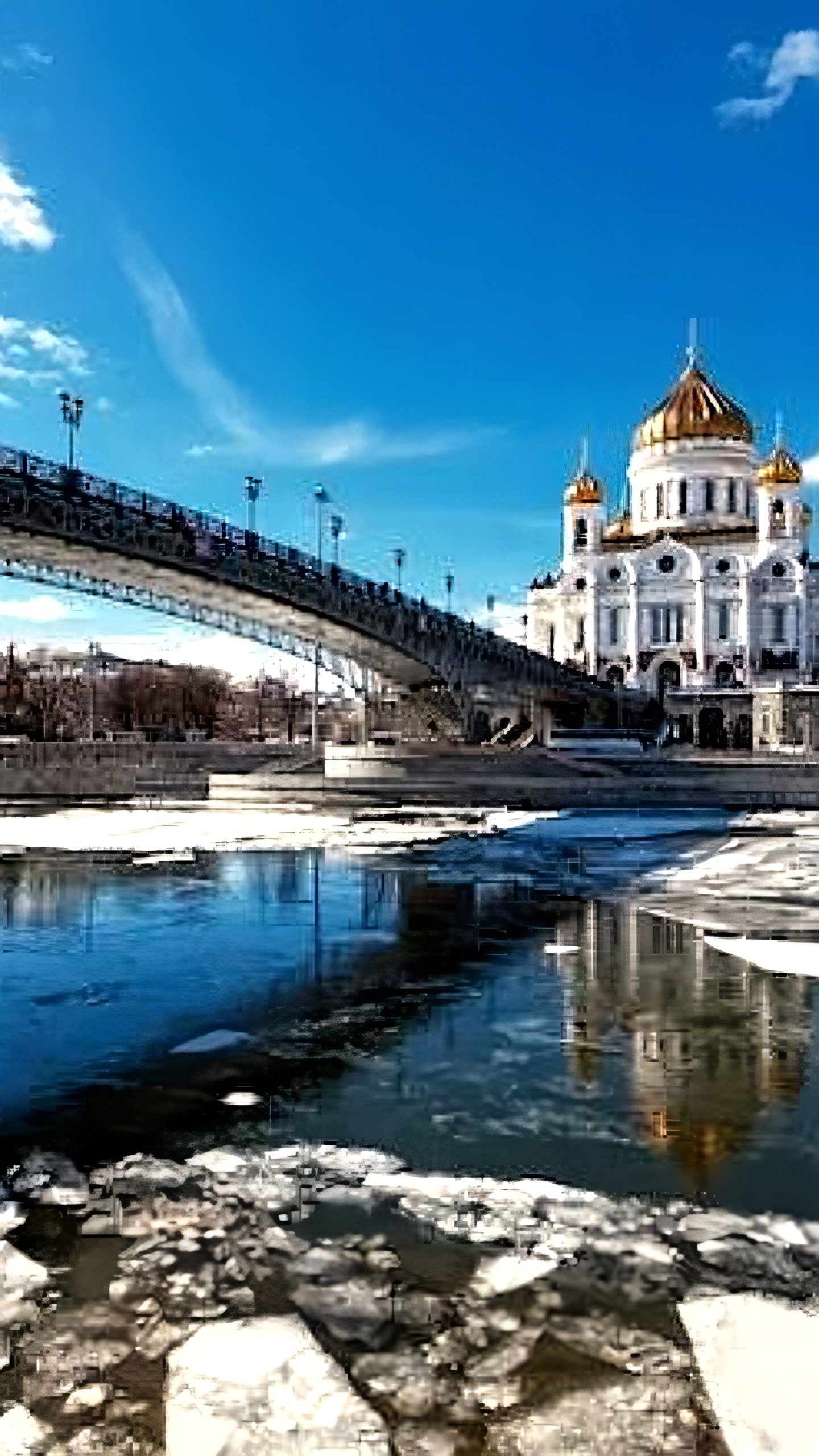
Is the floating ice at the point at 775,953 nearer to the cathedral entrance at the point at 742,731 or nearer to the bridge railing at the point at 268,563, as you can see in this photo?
the bridge railing at the point at 268,563

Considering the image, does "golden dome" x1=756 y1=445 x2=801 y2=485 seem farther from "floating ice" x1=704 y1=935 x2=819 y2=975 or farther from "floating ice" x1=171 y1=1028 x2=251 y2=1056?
"floating ice" x1=171 y1=1028 x2=251 y2=1056

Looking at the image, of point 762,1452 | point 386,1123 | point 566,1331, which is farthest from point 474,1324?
point 386,1123

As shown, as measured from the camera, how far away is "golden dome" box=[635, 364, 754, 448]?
266 feet

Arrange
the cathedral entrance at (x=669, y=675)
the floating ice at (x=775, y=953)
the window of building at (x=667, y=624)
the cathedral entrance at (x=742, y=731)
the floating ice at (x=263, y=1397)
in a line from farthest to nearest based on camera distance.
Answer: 1. the window of building at (x=667, y=624)
2. the cathedral entrance at (x=669, y=675)
3. the cathedral entrance at (x=742, y=731)
4. the floating ice at (x=775, y=953)
5. the floating ice at (x=263, y=1397)

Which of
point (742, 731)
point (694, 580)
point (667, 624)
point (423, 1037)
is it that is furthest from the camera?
point (667, 624)

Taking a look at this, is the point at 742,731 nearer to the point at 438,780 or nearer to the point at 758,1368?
the point at 438,780

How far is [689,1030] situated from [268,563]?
1246 inches

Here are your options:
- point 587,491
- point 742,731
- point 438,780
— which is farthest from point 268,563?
point 587,491

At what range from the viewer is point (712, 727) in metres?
70.9

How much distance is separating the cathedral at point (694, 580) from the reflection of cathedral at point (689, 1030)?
56.4 meters

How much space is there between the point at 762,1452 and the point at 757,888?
14.6 metres

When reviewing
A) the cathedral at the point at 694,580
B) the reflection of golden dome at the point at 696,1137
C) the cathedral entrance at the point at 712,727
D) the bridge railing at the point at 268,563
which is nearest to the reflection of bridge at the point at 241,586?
the bridge railing at the point at 268,563

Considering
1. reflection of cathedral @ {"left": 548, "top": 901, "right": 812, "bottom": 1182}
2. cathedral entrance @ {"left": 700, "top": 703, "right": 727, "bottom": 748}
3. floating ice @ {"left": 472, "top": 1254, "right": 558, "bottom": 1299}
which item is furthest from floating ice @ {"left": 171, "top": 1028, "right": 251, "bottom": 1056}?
cathedral entrance @ {"left": 700, "top": 703, "right": 727, "bottom": 748}

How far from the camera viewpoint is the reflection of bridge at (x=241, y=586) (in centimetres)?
3050
